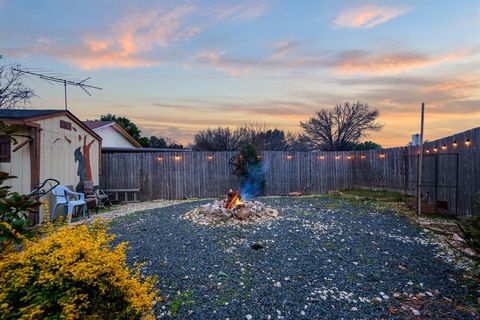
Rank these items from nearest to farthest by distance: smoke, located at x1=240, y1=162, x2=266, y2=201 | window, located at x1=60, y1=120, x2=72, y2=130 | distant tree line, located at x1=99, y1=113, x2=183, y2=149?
1. window, located at x1=60, y1=120, x2=72, y2=130
2. smoke, located at x1=240, y1=162, x2=266, y2=201
3. distant tree line, located at x1=99, y1=113, x2=183, y2=149

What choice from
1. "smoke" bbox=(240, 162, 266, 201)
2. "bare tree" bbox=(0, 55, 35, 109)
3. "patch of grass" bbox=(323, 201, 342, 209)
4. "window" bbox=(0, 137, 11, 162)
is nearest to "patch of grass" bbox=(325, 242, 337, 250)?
"patch of grass" bbox=(323, 201, 342, 209)

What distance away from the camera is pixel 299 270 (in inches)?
135

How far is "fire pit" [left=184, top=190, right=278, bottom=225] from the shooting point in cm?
542

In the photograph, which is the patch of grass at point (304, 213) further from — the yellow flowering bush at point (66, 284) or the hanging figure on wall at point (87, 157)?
the hanging figure on wall at point (87, 157)

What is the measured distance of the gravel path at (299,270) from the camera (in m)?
2.66

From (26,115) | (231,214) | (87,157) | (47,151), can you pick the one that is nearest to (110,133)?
(87,157)

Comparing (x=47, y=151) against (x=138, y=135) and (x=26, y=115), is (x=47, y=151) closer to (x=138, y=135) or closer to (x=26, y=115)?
(x=26, y=115)

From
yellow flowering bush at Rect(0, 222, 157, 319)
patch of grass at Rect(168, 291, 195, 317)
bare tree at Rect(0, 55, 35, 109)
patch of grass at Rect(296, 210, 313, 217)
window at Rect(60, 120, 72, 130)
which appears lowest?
patch of grass at Rect(168, 291, 195, 317)

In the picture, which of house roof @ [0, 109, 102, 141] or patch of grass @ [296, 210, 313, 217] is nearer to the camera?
house roof @ [0, 109, 102, 141]

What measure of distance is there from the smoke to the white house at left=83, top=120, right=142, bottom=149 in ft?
24.7

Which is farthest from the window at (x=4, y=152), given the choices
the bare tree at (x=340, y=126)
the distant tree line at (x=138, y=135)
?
the bare tree at (x=340, y=126)

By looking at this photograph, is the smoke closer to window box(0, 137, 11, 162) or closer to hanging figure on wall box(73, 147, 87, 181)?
hanging figure on wall box(73, 147, 87, 181)

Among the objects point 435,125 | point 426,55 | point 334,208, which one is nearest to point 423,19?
point 426,55

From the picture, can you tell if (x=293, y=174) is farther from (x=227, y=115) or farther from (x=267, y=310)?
(x=267, y=310)
